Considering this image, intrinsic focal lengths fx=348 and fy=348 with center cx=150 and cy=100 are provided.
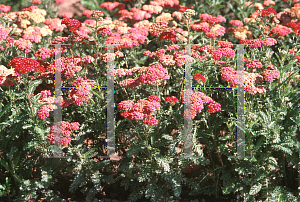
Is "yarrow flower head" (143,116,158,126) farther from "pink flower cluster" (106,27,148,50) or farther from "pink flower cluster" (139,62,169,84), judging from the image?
"pink flower cluster" (106,27,148,50)

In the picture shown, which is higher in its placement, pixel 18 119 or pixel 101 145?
pixel 18 119

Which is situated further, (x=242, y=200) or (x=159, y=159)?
(x=242, y=200)

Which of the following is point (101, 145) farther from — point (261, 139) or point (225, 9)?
point (225, 9)

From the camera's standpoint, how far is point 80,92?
11.0 feet

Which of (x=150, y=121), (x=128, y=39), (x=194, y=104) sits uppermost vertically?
(x=128, y=39)

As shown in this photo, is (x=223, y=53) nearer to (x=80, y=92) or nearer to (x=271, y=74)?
(x=271, y=74)

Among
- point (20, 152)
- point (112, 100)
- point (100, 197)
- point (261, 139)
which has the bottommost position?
point (100, 197)

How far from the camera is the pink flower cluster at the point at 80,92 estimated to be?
337 centimetres

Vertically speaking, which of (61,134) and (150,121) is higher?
(150,121)

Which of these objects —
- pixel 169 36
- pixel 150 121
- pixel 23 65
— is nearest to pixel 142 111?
pixel 150 121

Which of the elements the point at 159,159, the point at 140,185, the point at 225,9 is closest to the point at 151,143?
the point at 159,159

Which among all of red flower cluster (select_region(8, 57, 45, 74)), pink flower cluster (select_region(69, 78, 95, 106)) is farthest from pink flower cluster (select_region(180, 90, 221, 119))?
red flower cluster (select_region(8, 57, 45, 74))

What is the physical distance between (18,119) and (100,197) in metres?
1.32

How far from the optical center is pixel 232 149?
353 centimetres
